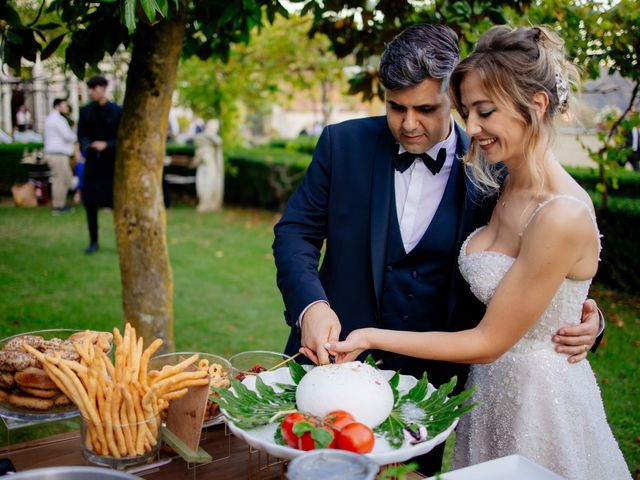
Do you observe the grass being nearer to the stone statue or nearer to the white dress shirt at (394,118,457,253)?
the white dress shirt at (394,118,457,253)

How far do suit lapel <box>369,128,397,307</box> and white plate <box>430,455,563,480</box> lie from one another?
100cm

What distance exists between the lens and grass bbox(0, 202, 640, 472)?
5.92 meters

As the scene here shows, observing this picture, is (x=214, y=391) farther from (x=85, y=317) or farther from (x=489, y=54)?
(x=85, y=317)

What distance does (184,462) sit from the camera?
1859 millimetres

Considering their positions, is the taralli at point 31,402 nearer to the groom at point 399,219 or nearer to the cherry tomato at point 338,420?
the groom at point 399,219

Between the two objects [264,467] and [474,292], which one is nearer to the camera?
[264,467]

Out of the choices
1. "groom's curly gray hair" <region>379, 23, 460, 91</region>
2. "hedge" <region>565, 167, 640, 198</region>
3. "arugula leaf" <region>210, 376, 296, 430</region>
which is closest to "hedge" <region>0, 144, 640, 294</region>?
"hedge" <region>565, 167, 640, 198</region>

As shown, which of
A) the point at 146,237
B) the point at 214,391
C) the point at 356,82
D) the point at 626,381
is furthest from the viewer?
the point at 626,381

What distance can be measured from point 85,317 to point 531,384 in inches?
207

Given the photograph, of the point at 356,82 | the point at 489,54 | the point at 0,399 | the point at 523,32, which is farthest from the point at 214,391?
the point at 356,82

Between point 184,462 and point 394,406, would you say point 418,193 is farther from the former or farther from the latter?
point 184,462

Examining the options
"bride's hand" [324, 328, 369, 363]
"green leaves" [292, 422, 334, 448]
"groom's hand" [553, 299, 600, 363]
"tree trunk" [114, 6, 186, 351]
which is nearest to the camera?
"green leaves" [292, 422, 334, 448]

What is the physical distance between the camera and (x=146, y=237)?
390 cm

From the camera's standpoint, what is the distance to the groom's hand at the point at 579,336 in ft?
7.38
